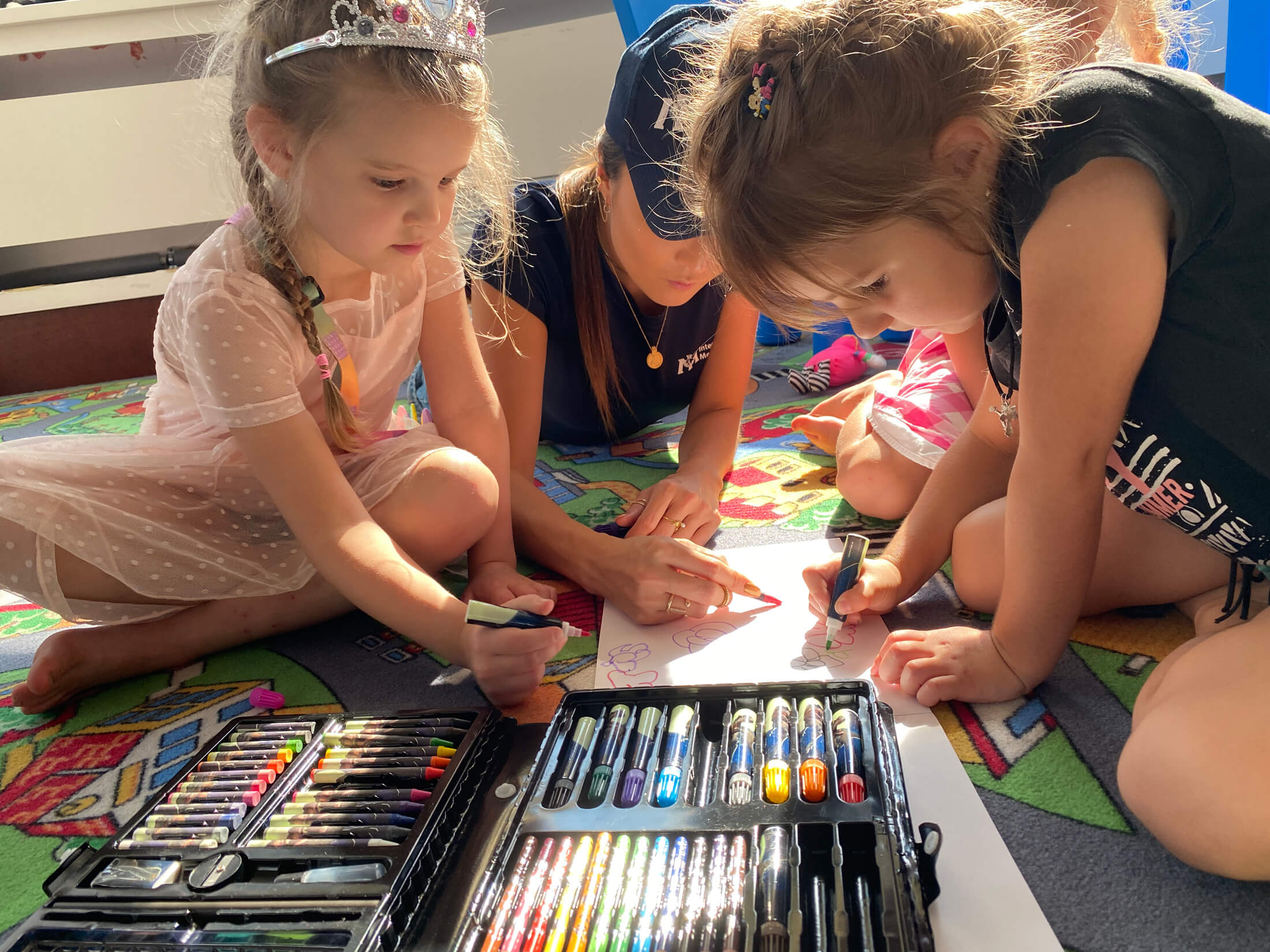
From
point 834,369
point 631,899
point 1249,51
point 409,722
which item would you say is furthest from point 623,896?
point 1249,51

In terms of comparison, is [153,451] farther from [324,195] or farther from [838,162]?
[838,162]

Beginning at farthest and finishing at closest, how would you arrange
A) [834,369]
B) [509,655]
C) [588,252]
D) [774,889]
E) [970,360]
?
[834,369] < [588,252] < [970,360] < [509,655] < [774,889]

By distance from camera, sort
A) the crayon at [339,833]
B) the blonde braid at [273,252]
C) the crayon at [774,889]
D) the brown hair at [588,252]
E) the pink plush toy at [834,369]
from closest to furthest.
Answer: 1. the crayon at [774,889]
2. the crayon at [339,833]
3. the blonde braid at [273,252]
4. the brown hair at [588,252]
5. the pink plush toy at [834,369]

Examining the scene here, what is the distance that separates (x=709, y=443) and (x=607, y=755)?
582 millimetres

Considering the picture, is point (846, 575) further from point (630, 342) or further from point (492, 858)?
point (630, 342)

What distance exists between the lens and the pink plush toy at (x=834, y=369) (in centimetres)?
139

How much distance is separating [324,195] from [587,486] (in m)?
0.52

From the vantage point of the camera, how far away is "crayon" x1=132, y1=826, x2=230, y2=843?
19.3 inches

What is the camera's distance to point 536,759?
0.49m

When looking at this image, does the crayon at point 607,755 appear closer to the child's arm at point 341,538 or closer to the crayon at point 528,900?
the crayon at point 528,900

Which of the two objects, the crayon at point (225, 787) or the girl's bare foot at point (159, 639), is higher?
the crayon at point (225, 787)

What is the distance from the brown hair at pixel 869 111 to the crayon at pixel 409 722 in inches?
13.3

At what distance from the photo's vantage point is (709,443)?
1038 mm

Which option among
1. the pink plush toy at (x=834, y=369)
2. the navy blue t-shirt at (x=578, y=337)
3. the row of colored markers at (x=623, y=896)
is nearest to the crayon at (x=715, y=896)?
the row of colored markers at (x=623, y=896)
